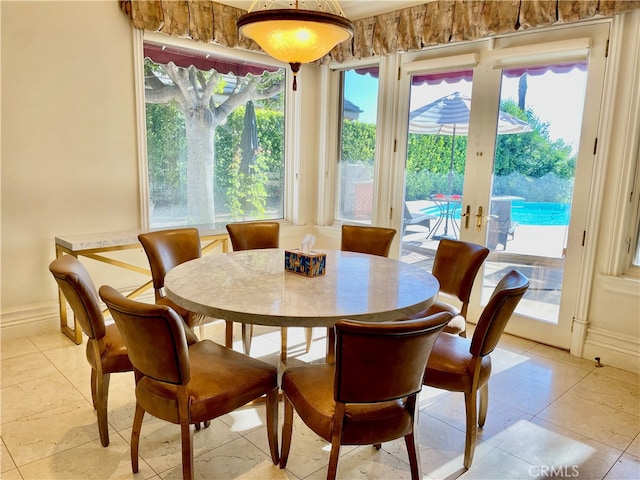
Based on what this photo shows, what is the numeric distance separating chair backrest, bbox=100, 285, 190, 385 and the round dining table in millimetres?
243

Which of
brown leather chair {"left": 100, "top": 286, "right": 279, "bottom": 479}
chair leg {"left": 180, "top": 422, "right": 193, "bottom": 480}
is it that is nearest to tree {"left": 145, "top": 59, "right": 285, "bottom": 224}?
brown leather chair {"left": 100, "top": 286, "right": 279, "bottom": 479}

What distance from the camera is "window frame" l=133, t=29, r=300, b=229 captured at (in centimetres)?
355

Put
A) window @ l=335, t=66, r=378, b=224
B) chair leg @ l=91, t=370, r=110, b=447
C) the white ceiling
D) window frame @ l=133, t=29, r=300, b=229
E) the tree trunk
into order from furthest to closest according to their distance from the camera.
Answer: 1. window @ l=335, t=66, r=378, b=224
2. the tree trunk
3. the white ceiling
4. window frame @ l=133, t=29, r=300, b=229
5. chair leg @ l=91, t=370, r=110, b=447

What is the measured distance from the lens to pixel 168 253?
9.24 feet

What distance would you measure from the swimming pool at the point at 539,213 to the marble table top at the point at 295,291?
1379mm

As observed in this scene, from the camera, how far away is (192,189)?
413 centimetres

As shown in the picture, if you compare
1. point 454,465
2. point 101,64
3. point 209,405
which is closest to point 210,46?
point 101,64

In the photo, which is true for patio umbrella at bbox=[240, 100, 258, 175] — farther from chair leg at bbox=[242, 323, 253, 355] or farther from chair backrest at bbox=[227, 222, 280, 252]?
chair leg at bbox=[242, 323, 253, 355]

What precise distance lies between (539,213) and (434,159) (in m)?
0.98

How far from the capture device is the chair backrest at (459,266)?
8.50 ft

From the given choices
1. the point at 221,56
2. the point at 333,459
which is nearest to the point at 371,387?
the point at 333,459

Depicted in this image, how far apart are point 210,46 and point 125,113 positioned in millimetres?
1031

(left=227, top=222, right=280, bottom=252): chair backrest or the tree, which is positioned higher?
the tree

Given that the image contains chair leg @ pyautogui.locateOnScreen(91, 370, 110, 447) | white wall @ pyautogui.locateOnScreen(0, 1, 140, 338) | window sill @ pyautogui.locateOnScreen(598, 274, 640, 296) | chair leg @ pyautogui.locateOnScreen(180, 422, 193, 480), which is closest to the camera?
chair leg @ pyautogui.locateOnScreen(180, 422, 193, 480)
